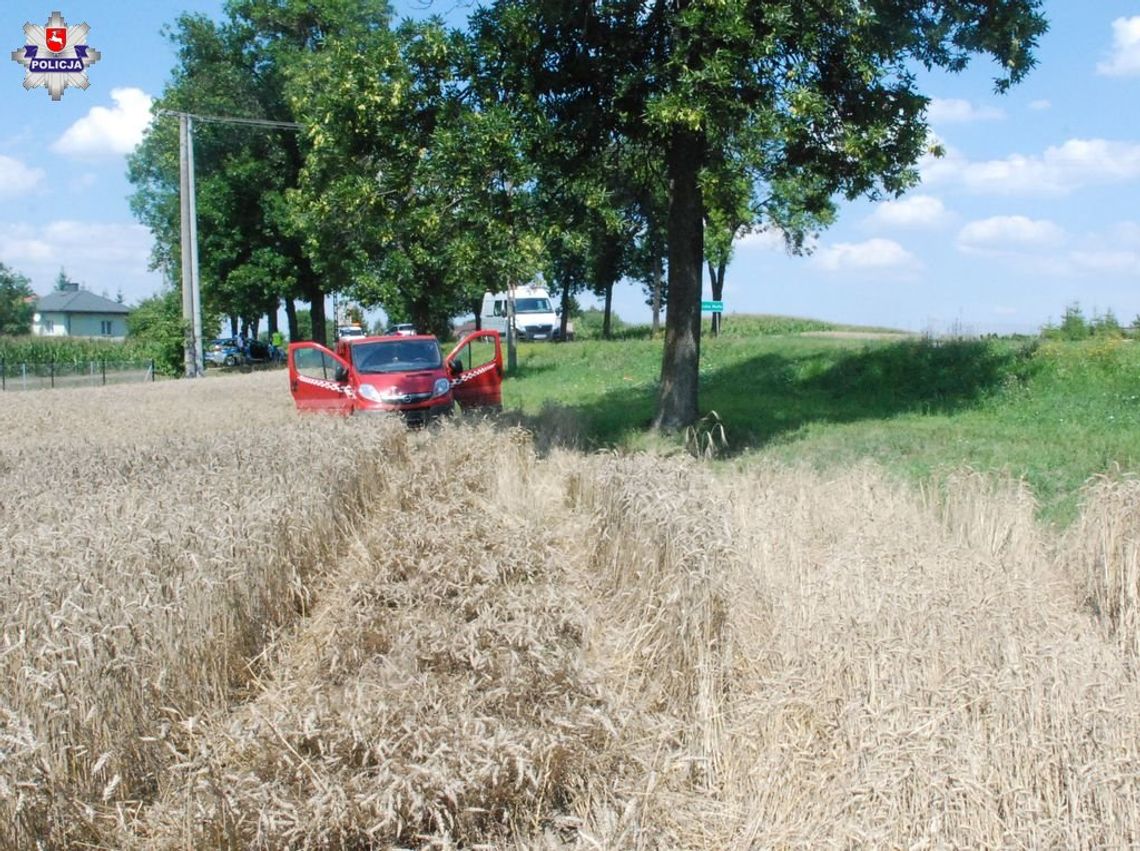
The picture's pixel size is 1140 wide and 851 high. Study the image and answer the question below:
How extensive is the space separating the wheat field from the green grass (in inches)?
142

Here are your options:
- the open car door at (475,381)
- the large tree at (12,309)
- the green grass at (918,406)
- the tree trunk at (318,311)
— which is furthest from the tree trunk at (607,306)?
the large tree at (12,309)

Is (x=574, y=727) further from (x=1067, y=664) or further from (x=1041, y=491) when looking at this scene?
(x=1041, y=491)

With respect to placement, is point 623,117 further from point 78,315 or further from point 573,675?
point 78,315

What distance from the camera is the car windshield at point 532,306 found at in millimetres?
53375

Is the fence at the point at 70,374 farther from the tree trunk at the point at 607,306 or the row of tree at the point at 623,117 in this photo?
the row of tree at the point at 623,117

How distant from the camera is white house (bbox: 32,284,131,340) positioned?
109125mm

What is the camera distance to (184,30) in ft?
156

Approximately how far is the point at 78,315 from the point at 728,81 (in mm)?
→ 109642

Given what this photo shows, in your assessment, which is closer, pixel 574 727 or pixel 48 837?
pixel 48 837

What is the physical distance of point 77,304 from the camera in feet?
362

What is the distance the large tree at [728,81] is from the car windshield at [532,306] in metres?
36.5

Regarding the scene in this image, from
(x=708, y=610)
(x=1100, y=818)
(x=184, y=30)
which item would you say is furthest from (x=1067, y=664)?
(x=184, y=30)

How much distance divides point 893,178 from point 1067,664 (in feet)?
40.5

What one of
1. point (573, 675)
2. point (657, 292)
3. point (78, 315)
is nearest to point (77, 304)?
point (78, 315)
